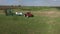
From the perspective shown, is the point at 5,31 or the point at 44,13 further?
the point at 44,13

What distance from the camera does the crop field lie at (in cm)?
119

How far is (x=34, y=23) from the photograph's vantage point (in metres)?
1.23

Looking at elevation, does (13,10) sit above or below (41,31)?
above

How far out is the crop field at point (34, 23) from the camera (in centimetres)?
→ 119

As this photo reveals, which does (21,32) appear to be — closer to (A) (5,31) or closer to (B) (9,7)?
(A) (5,31)
